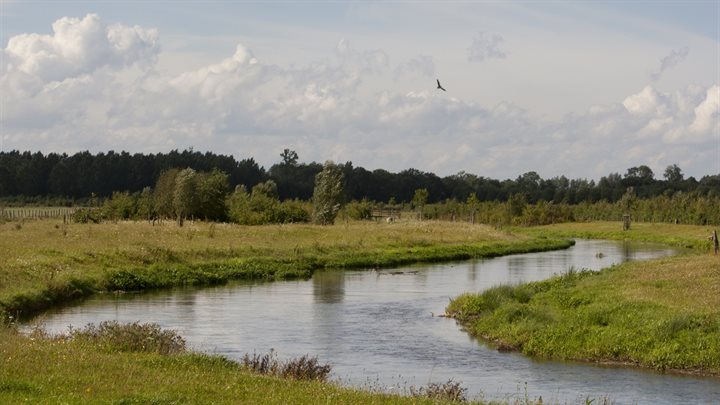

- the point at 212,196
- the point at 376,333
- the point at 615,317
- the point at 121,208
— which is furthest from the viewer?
the point at 121,208

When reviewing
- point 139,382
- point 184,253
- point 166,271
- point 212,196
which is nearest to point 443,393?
point 139,382

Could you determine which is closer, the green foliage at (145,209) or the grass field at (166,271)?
the grass field at (166,271)

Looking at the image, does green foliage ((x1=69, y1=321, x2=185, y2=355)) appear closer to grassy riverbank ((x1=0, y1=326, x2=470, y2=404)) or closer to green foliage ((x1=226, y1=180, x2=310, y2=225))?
grassy riverbank ((x1=0, y1=326, x2=470, y2=404))

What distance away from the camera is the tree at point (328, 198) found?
9181 cm

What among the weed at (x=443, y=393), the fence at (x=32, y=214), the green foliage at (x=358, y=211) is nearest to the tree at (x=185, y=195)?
the fence at (x=32, y=214)

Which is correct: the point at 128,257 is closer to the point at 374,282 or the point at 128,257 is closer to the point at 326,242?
the point at 374,282

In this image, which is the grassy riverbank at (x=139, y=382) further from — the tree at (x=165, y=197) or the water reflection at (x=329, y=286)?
the tree at (x=165, y=197)

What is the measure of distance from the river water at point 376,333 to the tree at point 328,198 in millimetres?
40056

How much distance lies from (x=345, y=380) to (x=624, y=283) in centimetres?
1639

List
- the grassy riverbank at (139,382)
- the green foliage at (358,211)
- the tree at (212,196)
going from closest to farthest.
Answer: the grassy riverbank at (139,382), the tree at (212,196), the green foliage at (358,211)

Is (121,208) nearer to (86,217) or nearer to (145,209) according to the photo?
(145,209)

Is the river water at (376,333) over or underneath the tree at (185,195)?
underneath

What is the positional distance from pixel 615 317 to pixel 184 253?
93.1 feet

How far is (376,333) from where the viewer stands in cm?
3094
